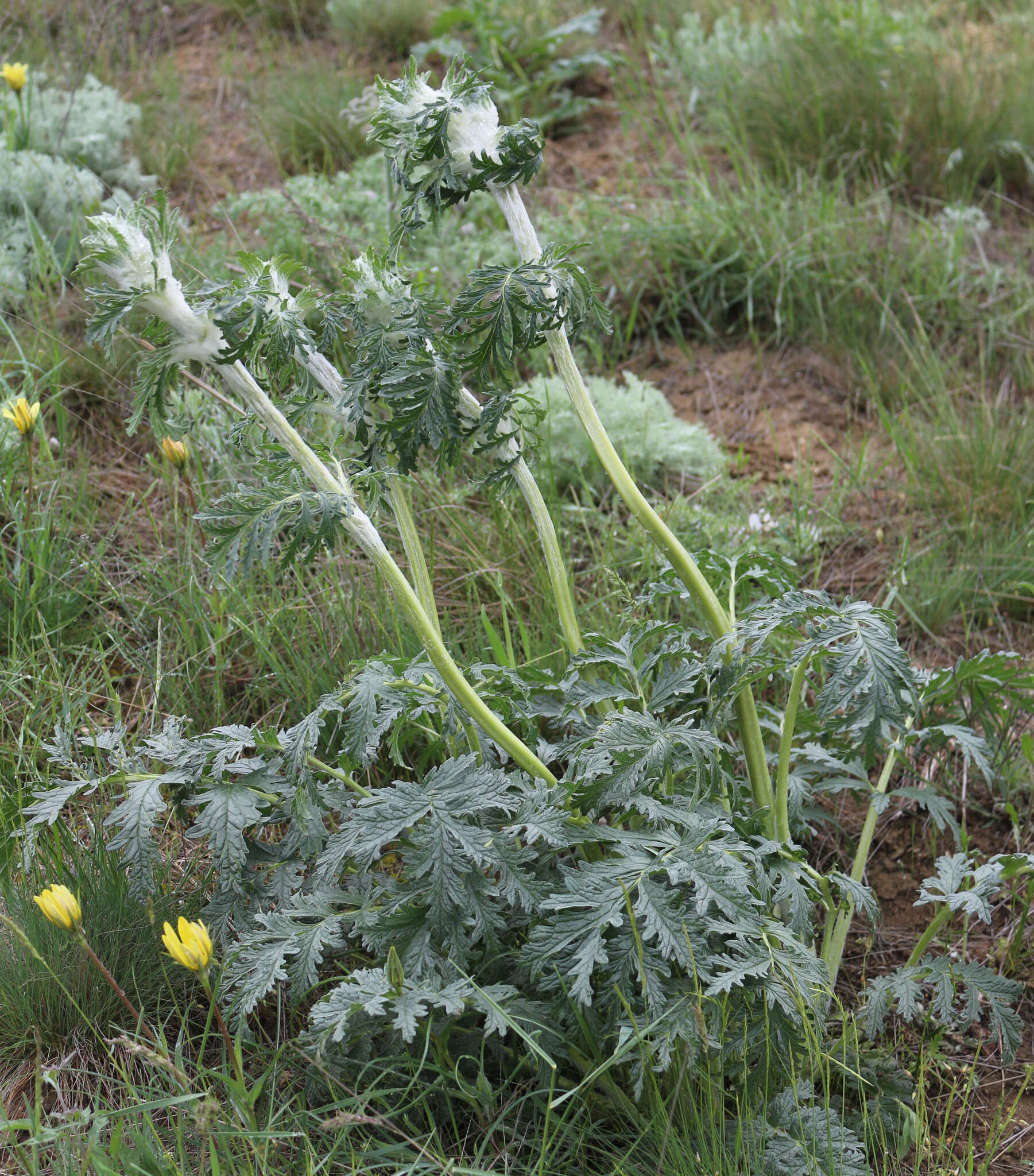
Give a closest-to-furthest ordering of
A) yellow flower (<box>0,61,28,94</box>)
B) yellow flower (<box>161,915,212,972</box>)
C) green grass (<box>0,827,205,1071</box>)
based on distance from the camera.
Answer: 1. yellow flower (<box>161,915,212,972</box>)
2. green grass (<box>0,827,205,1071</box>)
3. yellow flower (<box>0,61,28,94</box>)

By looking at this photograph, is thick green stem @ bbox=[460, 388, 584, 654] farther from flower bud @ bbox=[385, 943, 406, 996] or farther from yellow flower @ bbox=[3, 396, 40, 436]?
yellow flower @ bbox=[3, 396, 40, 436]

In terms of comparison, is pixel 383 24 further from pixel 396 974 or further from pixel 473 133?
pixel 396 974

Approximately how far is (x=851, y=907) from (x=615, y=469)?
2.98 ft

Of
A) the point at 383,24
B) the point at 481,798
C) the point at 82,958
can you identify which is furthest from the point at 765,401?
the point at 383,24

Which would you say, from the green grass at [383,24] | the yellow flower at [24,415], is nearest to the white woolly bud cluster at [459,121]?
the yellow flower at [24,415]

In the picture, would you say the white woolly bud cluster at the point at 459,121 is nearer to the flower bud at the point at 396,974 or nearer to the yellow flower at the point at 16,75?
the flower bud at the point at 396,974

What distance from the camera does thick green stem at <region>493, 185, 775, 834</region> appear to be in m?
1.72

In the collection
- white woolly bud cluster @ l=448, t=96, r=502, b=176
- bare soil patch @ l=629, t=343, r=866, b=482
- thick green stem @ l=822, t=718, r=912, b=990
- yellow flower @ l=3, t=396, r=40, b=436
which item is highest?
white woolly bud cluster @ l=448, t=96, r=502, b=176

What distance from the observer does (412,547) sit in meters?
1.81

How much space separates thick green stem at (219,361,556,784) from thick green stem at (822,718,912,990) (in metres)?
0.76

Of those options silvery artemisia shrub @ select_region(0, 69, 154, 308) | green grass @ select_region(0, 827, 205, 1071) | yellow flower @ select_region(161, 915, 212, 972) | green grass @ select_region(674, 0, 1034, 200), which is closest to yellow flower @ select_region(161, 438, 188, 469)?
green grass @ select_region(0, 827, 205, 1071)

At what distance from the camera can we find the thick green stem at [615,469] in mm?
1722

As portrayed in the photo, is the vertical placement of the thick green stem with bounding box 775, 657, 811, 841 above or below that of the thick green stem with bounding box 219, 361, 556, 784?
below

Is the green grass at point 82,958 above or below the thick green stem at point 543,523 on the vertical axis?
below
